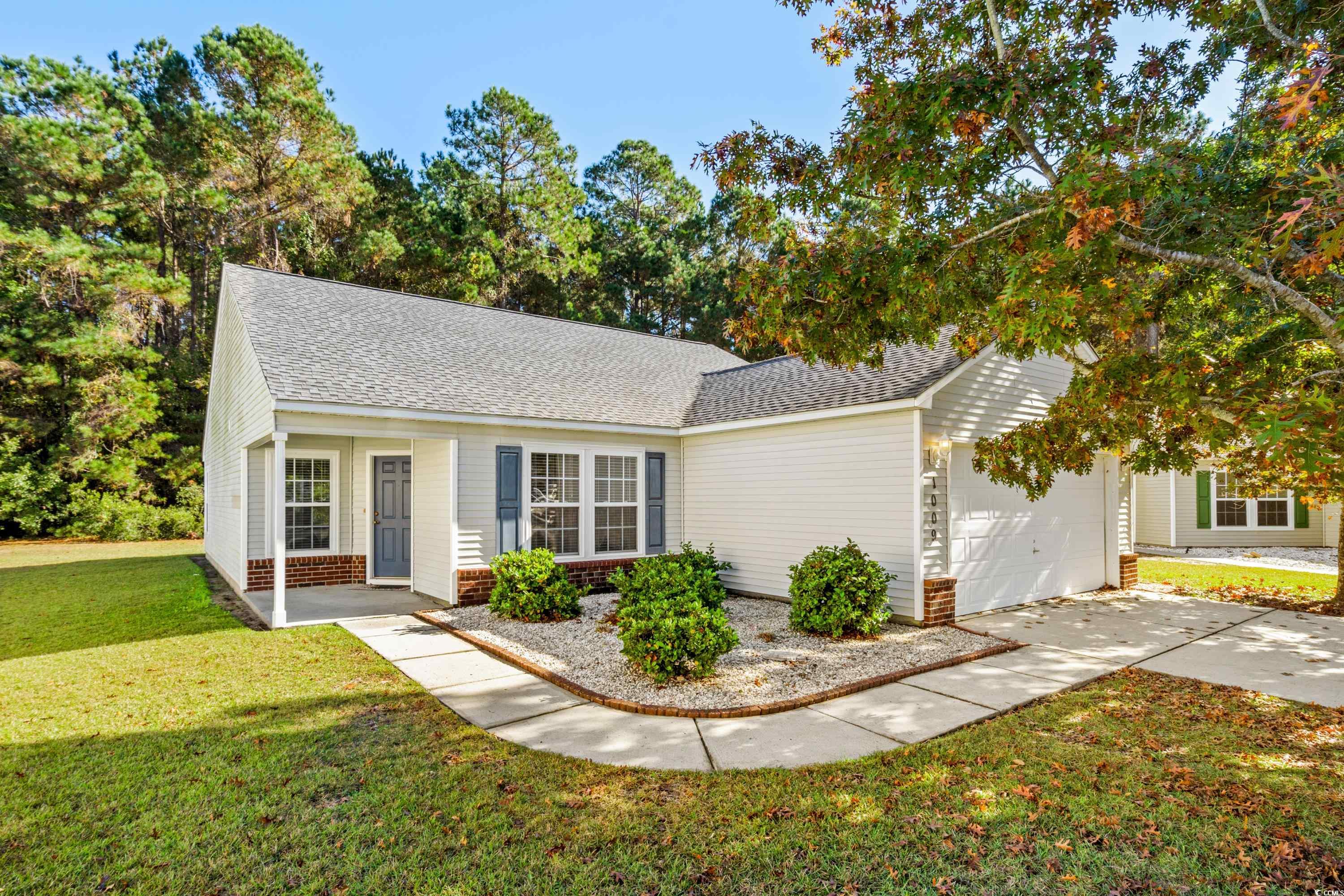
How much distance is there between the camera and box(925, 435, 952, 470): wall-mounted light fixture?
26.4 ft

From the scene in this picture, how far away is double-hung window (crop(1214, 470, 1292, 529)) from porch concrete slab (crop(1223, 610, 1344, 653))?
955cm

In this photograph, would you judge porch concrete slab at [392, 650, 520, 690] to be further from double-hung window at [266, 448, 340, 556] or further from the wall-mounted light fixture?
double-hung window at [266, 448, 340, 556]

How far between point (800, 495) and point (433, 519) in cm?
515

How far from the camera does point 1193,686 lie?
18.2 feet

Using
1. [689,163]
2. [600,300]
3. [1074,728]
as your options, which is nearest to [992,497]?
[1074,728]

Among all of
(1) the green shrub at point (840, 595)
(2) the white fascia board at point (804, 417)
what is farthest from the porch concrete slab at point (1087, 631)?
(2) the white fascia board at point (804, 417)

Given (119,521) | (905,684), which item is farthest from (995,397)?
(119,521)

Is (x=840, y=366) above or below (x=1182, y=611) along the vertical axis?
above

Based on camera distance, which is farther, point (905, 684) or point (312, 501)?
point (312, 501)

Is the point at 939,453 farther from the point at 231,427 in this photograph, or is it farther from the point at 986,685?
the point at 231,427

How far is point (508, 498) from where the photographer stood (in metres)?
9.26

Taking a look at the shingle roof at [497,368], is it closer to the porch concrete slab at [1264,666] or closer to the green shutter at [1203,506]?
the porch concrete slab at [1264,666]

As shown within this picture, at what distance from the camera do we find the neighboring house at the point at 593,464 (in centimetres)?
812

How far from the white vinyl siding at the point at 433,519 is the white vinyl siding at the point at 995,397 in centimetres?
620
